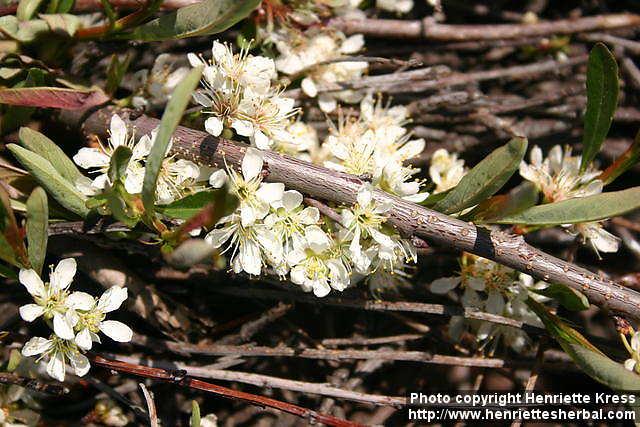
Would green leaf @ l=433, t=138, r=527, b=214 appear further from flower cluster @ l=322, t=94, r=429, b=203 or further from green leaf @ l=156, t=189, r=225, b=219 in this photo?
green leaf @ l=156, t=189, r=225, b=219

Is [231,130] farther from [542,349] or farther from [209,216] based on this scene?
[542,349]

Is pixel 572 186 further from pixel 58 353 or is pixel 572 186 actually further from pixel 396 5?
pixel 58 353

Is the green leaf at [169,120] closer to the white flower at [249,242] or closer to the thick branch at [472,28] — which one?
the white flower at [249,242]

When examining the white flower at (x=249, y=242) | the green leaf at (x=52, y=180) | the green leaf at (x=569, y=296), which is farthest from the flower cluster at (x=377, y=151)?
the green leaf at (x=52, y=180)

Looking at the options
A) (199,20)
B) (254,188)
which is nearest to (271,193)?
Answer: (254,188)

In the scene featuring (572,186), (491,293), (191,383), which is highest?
(572,186)

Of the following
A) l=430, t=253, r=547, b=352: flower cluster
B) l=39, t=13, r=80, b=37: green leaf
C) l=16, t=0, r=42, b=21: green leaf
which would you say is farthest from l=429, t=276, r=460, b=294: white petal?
l=16, t=0, r=42, b=21: green leaf
